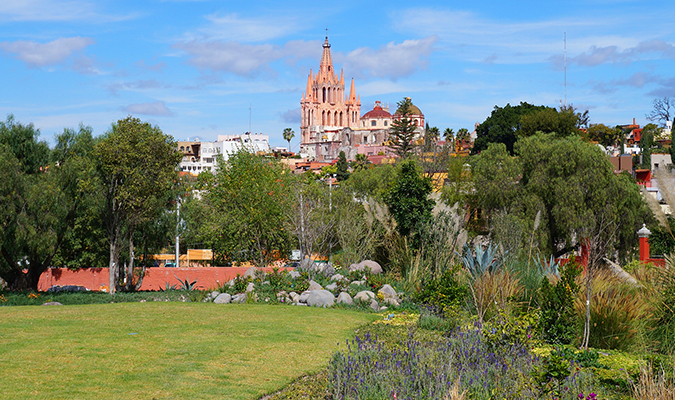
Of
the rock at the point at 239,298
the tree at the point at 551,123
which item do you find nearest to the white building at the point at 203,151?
the tree at the point at 551,123

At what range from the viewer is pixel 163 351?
27.7 feet

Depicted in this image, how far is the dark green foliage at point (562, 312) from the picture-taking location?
8.73m

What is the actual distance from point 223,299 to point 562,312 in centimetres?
877

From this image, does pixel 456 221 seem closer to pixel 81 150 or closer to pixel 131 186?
pixel 131 186

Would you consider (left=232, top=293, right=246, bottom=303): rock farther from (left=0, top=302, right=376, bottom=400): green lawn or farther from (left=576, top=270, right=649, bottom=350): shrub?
(left=576, top=270, right=649, bottom=350): shrub

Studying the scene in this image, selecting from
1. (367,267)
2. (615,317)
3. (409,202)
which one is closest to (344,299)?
(367,267)

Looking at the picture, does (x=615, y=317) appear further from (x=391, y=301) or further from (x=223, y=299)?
(x=223, y=299)

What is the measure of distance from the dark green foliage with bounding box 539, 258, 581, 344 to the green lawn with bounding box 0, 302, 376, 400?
9.95 feet

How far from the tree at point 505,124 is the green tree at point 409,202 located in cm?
6492

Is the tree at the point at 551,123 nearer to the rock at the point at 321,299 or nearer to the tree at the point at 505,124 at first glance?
the tree at the point at 505,124

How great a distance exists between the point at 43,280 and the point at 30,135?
28.6 feet

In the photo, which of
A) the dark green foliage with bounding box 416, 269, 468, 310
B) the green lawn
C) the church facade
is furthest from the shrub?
the church facade

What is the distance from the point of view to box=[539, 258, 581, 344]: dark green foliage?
8.73 metres

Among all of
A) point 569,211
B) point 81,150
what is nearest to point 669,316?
point 81,150
